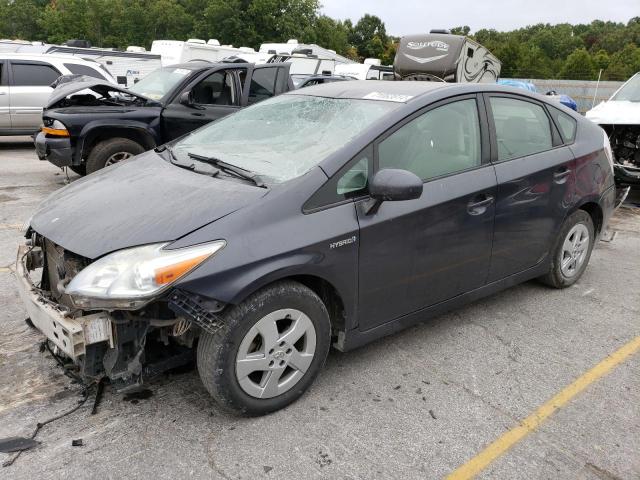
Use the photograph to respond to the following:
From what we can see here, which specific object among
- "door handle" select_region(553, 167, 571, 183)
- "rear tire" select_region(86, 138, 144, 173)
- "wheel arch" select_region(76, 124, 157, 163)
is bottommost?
"rear tire" select_region(86, 138, 144, 173)

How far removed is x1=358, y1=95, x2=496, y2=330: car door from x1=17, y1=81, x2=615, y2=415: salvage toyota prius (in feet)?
0.03

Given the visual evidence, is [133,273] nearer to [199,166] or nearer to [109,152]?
[199,166]

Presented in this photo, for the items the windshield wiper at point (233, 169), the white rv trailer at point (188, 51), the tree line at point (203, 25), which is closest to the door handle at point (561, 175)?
the windshield wiper at point (233, 169)

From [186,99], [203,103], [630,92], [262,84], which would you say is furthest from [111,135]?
[630,92]

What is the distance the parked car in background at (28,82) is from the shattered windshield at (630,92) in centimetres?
886

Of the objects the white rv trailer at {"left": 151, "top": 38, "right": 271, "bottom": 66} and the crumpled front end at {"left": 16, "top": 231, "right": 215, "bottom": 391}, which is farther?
the white rv trailer at {"left": 151, "top": 38, "right": 271, "bottom": 66}

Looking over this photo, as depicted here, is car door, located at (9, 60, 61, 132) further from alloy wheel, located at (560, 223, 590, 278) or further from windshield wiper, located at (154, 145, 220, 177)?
alloy wheel, located at (560, 223, 590, 278)

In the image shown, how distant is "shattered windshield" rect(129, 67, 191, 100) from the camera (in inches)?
314

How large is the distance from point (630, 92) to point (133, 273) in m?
8.99

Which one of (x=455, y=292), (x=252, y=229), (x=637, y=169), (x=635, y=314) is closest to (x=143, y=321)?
(x=252, y=229)

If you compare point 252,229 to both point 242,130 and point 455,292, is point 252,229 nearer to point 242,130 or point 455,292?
point 242,130

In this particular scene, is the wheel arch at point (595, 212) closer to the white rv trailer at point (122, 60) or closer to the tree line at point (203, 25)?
the white rv trailer at point (122, 60)

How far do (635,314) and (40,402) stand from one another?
13.2 feet

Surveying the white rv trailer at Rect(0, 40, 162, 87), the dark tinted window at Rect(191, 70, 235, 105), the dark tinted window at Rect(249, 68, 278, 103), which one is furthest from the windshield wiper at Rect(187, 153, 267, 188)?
the white rv trailer at Rect(0, 40, 162, 87)
